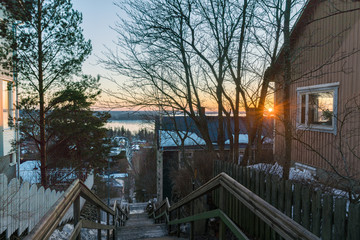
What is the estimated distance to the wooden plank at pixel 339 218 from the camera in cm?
279

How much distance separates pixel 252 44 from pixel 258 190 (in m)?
4.77

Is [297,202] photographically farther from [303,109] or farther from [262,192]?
[303,109]

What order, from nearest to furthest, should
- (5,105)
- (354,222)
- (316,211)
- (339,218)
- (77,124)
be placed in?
1. (354,222)
2. (339,218)
3. (316,211)
4. (5,105)
5. (77,124)

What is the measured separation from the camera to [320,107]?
7.77 meters

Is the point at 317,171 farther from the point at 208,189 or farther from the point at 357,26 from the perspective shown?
the point at 208,189

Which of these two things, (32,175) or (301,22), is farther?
(32,175)

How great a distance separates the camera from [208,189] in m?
3.15

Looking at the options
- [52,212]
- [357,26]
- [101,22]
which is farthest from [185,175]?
[52,212]

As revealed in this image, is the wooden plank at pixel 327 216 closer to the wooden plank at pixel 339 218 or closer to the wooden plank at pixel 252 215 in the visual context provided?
the wooden plank at pixel 339 218

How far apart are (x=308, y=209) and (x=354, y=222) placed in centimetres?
74

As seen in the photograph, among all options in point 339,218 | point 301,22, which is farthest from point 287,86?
A: point 301,22

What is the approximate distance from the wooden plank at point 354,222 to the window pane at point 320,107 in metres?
5.61

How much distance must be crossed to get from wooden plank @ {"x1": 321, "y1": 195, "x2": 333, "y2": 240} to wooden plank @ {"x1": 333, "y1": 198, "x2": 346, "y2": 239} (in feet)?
0.27

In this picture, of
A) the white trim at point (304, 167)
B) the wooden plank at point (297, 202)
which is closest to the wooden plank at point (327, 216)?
the wooden plank at point (297, 202)
